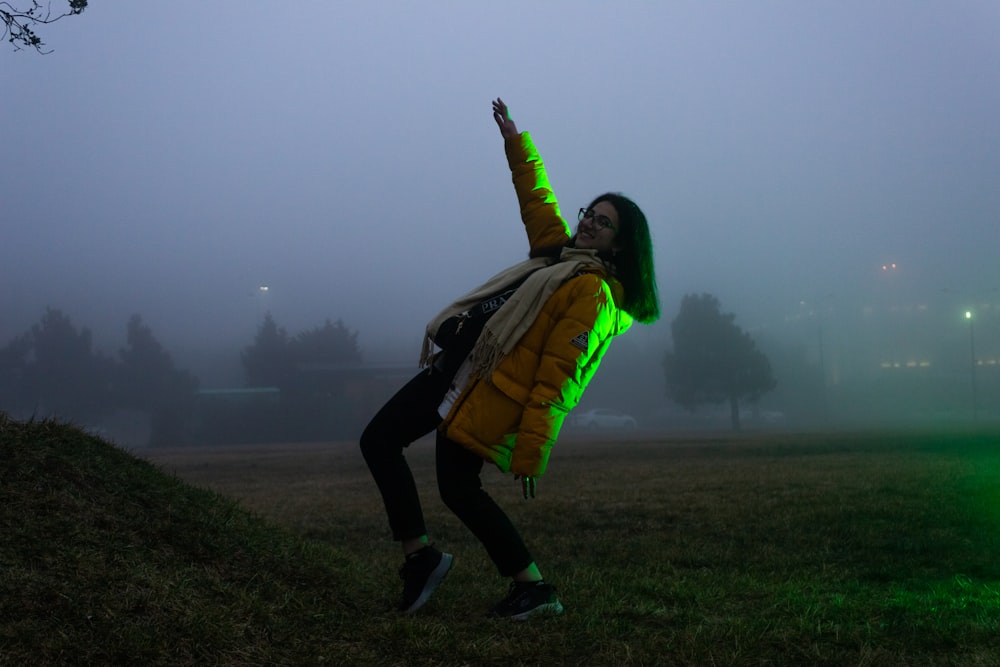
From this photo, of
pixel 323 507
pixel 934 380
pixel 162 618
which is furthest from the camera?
pixel 934 380

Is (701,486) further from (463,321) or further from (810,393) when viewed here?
(810,393)

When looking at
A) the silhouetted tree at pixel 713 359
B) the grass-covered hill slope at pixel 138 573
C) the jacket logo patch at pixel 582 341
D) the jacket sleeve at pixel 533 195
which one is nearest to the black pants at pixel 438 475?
the grass-covered hill slope at pixel 138 573

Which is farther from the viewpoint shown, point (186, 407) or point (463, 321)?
point (186, 407)

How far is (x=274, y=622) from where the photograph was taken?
3.44m

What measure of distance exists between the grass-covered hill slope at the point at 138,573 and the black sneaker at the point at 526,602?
690 millimetres

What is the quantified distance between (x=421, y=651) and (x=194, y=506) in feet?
6.73

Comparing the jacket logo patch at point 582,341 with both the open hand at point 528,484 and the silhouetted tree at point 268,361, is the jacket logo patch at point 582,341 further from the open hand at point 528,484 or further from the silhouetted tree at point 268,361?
the silhouetted tree at point 268,361

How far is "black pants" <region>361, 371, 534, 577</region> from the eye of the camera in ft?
12.5

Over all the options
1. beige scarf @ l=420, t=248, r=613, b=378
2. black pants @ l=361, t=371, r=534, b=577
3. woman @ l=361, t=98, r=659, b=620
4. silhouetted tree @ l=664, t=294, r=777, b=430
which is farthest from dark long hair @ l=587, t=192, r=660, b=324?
silhouetted tree @ l=664, t=294, r=777, b=430

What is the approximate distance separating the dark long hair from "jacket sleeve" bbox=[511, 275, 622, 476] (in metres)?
0.29

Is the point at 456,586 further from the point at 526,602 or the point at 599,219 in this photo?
the point at 599,219

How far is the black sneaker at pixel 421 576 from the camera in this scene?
152 inches

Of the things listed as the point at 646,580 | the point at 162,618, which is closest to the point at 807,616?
the point at 646,580

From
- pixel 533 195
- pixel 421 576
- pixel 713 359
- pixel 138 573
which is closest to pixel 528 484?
pixel 421 576
